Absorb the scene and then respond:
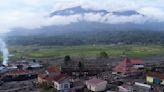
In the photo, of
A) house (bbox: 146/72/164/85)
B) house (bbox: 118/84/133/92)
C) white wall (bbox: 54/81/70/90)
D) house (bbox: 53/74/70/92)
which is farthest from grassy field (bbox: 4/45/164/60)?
house (bbox: 118/84/133/92)

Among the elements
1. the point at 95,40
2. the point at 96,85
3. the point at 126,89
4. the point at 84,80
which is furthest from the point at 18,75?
the point at 95,40

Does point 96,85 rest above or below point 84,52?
below

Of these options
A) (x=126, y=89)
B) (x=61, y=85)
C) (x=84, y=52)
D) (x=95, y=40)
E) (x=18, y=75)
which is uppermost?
(x=95, y=40)

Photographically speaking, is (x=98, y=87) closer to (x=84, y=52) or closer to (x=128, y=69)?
(x=128, y=69)

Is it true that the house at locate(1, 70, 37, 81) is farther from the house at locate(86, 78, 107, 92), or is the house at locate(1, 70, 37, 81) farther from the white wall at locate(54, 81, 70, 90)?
the house at locate(86, 78, 107, 92)

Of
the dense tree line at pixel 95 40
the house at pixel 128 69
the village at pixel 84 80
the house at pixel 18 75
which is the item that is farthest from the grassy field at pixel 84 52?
the dense tree line at pixel 95 40

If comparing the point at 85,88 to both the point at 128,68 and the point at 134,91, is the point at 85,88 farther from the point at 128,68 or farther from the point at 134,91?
the point at 128,68

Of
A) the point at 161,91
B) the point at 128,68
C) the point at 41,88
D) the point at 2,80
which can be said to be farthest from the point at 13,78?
the point at 161,91

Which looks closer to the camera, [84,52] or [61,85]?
[61,85]

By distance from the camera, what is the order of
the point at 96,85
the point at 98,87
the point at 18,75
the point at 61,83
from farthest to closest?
the point at 18,75
the point at 61,83
the point at 98,87
the point at 96,85

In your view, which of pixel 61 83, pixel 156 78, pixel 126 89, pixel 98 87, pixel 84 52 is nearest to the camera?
pixel 126 89
